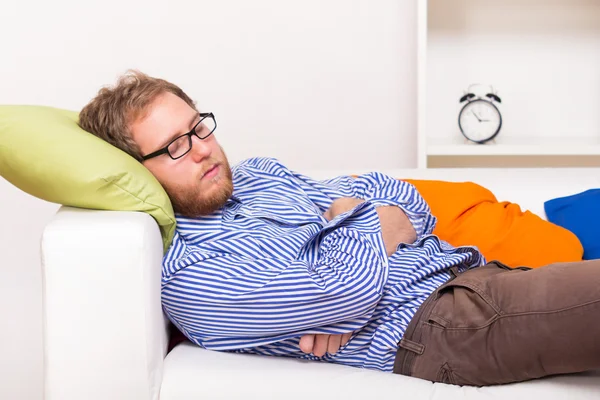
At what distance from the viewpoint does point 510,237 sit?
6.49 feet

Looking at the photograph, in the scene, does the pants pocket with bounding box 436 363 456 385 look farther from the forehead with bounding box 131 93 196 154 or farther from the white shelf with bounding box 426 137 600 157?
the white shelf with bounding box 426 137 600 157

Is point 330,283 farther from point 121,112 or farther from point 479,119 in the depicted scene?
point 479,119

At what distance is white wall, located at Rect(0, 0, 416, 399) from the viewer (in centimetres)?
291

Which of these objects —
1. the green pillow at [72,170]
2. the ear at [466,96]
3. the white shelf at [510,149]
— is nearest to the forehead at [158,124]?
the green pillow at [72,170]

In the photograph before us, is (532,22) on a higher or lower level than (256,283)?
higher

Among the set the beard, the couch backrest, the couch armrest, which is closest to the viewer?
the couch armrest

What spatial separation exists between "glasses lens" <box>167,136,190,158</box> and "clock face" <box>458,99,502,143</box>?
1500 millimetres

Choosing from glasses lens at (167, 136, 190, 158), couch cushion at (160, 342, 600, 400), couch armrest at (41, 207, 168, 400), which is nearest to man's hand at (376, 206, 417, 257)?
couch cushion at (160, 342, 600, 400)

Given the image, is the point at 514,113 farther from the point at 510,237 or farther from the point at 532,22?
the point at 510,237

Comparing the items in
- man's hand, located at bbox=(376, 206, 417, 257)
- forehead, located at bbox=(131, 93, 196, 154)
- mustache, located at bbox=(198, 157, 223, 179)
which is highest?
forehead, located at bbox=(131, 93, 196, 154)

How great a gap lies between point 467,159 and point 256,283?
6.05 feet

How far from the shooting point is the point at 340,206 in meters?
1.80

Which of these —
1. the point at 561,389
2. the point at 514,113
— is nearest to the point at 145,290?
the point at 561,389

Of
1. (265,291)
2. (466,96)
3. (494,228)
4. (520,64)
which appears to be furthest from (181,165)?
(520,64)
